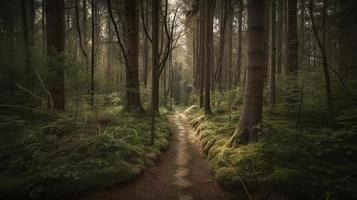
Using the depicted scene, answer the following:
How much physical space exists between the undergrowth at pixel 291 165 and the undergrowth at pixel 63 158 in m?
2.22

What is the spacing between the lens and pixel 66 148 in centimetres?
535

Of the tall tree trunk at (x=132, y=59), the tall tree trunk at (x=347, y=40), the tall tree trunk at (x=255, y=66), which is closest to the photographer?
the tall tree trunk at (x=255, y=66)

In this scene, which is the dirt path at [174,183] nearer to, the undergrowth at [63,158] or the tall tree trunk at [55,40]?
the undergrowth at [63,158]

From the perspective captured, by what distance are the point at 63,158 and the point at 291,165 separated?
188 inches

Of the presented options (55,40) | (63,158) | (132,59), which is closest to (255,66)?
(63,158)

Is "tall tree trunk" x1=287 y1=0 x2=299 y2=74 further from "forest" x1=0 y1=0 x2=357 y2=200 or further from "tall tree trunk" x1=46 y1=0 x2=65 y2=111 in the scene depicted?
"tall tree trunk" x1=46 y1=0 x2=65 y2=111

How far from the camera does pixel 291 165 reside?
14.6 ft

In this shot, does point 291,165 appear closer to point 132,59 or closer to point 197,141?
point 197,141

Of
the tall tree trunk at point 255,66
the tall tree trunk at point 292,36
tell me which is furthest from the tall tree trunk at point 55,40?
the tall tree trunk at point 292,36

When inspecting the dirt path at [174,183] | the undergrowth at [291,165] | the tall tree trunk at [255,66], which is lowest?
the dirt path at [174,183]

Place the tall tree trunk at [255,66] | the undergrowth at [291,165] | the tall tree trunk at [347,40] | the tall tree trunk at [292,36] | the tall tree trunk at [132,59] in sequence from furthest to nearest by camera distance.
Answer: the tall tree trunk at [132,59] < the tall tree trunk at [292,36] < the tall tree trunk at [347,40] < the tall tree trunk at [255,66] < the undergrowth at [291,165]

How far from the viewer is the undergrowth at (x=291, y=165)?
387 cm

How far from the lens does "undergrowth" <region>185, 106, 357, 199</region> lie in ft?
12.7

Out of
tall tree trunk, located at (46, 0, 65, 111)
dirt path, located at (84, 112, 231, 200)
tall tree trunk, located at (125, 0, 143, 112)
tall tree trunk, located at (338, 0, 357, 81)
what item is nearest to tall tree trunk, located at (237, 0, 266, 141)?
dirt path, located at (84, 112, 231, 200)
